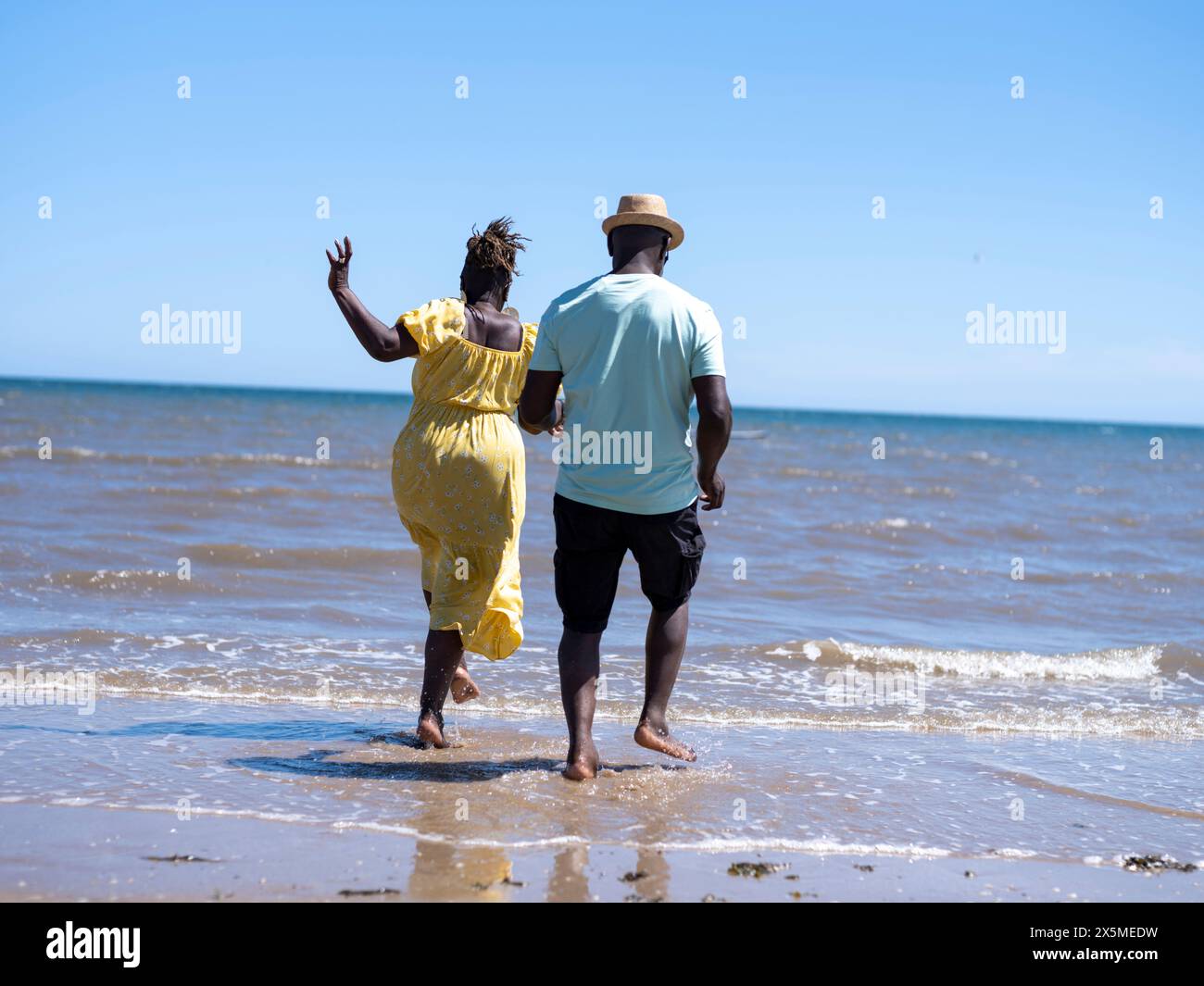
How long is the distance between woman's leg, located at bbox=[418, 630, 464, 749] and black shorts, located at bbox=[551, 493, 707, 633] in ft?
1.80

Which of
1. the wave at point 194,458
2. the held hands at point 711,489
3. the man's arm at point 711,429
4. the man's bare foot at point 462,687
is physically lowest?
the man's bare foot at point 462,687

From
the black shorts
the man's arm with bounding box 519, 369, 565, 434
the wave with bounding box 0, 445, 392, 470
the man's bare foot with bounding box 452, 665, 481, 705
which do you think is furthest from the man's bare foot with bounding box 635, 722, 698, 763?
the wave with bounding box 0, 445, 392, 470

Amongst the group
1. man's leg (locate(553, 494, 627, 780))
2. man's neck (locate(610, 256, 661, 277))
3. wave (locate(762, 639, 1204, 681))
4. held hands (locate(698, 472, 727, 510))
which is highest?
man's neck (locate(610, 256, 661, 277))

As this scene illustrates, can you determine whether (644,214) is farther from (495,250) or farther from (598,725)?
(598,725)

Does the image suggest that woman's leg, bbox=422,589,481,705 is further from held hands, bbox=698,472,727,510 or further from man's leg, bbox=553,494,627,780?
held hands, bbox=698,472,727,510

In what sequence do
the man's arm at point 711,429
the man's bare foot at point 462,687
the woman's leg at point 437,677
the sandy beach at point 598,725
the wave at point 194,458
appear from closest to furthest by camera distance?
1. the sandy beach at point 598,725
2. the man's arm at point 711,429
3. the woman's leg at point 437,677
4. the man's bare foot at point 462,687
5. the wave at point 194,458

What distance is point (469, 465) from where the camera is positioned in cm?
419

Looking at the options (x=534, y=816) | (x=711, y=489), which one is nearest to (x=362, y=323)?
(x=711, y=489)

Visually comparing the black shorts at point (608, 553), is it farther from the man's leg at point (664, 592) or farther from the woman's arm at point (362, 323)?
the woman's arm at point (362, 323)

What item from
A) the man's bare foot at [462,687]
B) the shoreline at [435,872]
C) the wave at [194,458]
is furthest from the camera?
the wave at [194,458]

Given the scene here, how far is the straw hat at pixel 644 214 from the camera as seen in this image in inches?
152

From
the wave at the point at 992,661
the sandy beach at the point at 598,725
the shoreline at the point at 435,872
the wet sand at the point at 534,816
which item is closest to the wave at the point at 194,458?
the sandy beach at the point at 598,725

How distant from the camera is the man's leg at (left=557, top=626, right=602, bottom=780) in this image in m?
3.94
